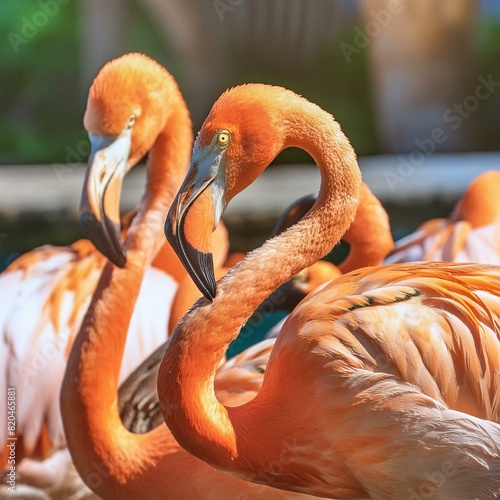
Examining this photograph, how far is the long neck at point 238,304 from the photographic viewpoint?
2008 millimetres

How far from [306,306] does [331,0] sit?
1084 millimetres

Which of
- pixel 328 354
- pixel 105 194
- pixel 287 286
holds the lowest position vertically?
pixel 287 286

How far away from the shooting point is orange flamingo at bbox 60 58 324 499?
7.26 feet

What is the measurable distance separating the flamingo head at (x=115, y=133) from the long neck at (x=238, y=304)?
1.31 ft

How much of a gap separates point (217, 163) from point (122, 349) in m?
0.70


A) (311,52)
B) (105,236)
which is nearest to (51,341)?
(105,236)

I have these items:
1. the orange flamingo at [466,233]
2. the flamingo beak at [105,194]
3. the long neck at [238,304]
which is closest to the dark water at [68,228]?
the orange flamingo at [466,233]

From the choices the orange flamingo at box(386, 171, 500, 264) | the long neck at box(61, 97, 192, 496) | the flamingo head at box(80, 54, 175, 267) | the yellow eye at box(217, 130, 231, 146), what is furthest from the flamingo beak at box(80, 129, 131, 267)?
the orange flamingo at box(386, 171, 500, 264)

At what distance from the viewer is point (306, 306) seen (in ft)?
6.82

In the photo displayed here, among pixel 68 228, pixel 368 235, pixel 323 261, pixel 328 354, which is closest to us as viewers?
pixel 328 354

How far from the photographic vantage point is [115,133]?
7.70ft

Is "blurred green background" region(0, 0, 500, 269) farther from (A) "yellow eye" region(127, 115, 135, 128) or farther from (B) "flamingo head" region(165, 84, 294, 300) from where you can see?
(B) "flamingo head" region(165, 84, 294, 300)

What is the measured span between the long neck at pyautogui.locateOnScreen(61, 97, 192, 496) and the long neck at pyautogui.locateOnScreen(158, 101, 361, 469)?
28cm

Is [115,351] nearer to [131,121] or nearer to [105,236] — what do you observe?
[105,236]
